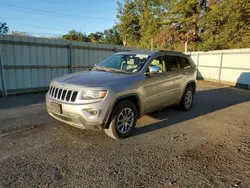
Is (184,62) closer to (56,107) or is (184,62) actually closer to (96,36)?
(56,107)

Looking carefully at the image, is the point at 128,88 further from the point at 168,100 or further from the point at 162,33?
the point at 162,33

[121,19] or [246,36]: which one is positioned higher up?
[121,19]

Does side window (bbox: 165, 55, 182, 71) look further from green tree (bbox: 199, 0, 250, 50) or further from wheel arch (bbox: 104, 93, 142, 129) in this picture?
green tree (bbox: 199, 0, 250, 50)

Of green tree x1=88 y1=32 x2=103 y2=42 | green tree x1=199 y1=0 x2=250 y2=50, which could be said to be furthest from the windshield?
green tree x1=88 y1=32 x2=103 y2=42

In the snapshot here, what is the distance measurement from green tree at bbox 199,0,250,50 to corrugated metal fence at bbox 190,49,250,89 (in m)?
4.91

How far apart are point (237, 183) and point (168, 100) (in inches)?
106

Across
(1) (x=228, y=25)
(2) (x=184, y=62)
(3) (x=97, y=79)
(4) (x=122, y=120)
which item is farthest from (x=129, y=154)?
(1) (x=228, y=25)

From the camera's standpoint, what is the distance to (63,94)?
350 cm

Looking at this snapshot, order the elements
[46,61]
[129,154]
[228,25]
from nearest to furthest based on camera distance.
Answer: [129,154], [46,61], [228,25]

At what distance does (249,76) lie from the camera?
11422 millimetres

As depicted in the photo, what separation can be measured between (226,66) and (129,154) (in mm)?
12265

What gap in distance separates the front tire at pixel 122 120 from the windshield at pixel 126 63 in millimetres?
893

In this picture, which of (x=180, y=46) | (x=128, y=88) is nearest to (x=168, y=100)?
(x=128, y=88)

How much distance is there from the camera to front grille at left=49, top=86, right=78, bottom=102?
3355 mm
